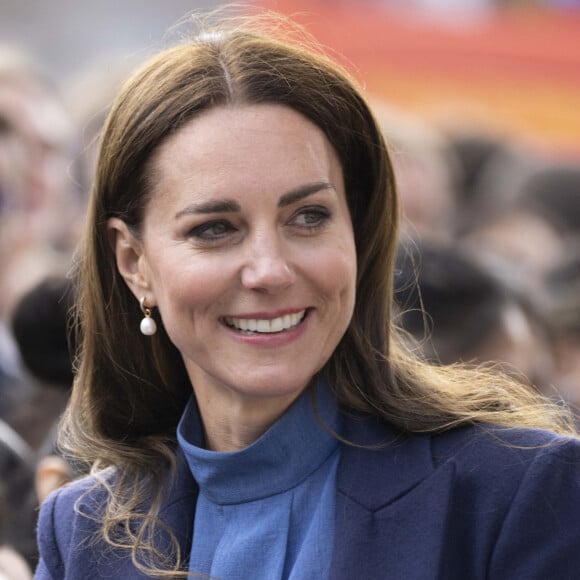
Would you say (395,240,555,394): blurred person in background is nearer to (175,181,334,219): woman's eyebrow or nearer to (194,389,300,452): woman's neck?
(194,389,300,452): woman's neck

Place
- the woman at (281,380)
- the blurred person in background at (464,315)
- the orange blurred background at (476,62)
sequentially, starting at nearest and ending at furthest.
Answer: the woman at (281,380) < the blurred person in background at (464,315) < the orange blurred background at (476,62)

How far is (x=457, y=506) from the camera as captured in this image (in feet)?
8.42

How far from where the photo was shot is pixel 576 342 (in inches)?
219

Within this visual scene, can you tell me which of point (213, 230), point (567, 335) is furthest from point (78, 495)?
point (567, 335)

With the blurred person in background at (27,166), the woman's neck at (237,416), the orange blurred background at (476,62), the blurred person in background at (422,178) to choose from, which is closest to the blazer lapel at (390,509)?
the woman's neck at (237,416)

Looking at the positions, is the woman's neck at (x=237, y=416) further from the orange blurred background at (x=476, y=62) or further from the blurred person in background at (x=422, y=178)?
the orange blurred background at (x=476, y=62)

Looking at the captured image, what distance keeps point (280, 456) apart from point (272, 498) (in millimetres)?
99

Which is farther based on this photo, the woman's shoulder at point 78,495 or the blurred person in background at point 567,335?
the blurred person in background at point 567,335

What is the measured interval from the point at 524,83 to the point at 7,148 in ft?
16.7

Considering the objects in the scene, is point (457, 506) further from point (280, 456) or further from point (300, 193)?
point (300, 193)

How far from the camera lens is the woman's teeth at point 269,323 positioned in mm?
2676

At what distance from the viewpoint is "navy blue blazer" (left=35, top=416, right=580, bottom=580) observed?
245 centimetres

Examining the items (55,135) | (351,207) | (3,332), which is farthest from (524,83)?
(351,207)

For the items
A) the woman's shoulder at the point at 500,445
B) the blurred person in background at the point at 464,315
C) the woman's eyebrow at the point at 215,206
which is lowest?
the blurred person in background at the point at 464,315
